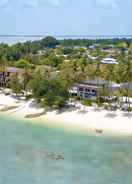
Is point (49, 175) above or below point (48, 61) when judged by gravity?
below

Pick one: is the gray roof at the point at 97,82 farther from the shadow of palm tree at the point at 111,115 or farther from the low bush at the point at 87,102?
the shadow of palm tree at the point at 111,115

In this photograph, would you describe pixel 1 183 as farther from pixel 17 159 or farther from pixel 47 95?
pixel 47 95

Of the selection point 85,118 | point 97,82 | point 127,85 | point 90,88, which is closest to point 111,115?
point 85,118

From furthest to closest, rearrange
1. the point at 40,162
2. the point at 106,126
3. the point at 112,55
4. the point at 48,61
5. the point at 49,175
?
the point at 112,55 < the point at 48,61 < the point at 106,126 < the point at 40,162 < the point at 49,175

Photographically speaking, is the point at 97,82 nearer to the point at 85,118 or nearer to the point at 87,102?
the point at 87,102

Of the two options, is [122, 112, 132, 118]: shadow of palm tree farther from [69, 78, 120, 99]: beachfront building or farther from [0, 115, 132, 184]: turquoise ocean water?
[0, 115, 132, 184]: turquoise ocean water

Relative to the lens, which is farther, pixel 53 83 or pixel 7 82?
pixel 7 82

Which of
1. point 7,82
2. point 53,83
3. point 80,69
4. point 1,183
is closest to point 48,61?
point 7,82
